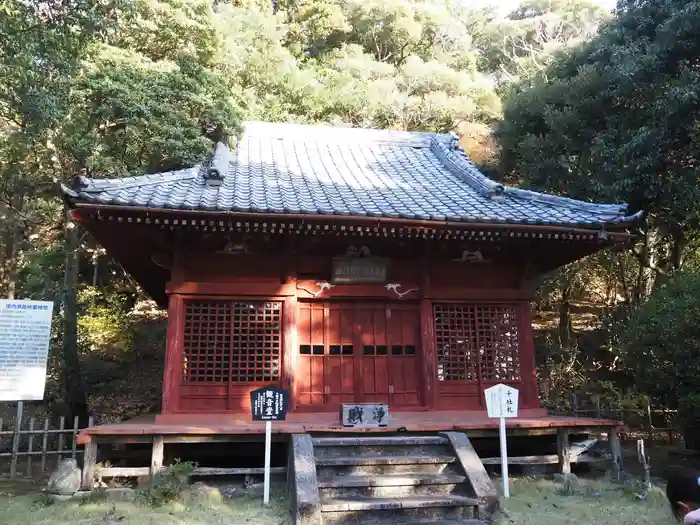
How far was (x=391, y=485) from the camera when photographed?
257 inches

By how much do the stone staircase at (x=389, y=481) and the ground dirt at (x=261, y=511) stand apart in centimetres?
40

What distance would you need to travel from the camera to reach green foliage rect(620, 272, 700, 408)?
8.62 m

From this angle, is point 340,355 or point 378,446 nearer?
point 378,446

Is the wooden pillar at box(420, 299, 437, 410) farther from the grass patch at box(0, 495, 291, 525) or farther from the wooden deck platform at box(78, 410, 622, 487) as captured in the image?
the grass patch at box(0, 495, 291, 525)

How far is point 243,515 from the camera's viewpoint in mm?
6293

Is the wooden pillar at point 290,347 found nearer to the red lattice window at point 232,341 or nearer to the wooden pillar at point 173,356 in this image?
the red lattice window at point 232,341

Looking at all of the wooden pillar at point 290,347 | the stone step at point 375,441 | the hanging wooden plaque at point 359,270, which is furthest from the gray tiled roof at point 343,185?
the stone step at point 375,441

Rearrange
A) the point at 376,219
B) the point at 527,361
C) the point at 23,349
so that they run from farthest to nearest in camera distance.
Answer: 1. the point at 527,361
2. the point at 23,349
3. the point at 376,219

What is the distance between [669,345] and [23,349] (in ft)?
33.7

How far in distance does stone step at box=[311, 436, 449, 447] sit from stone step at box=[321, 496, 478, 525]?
36.8 inches

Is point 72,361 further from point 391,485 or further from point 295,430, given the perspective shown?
point 391,485

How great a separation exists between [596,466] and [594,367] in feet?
27.8

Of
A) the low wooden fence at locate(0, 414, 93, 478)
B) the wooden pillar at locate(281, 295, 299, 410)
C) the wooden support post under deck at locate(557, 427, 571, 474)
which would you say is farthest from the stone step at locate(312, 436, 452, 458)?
the low wooden fence at locate(0, 414, 93, 478)

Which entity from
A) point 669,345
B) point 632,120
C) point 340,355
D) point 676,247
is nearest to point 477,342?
point 340,355
